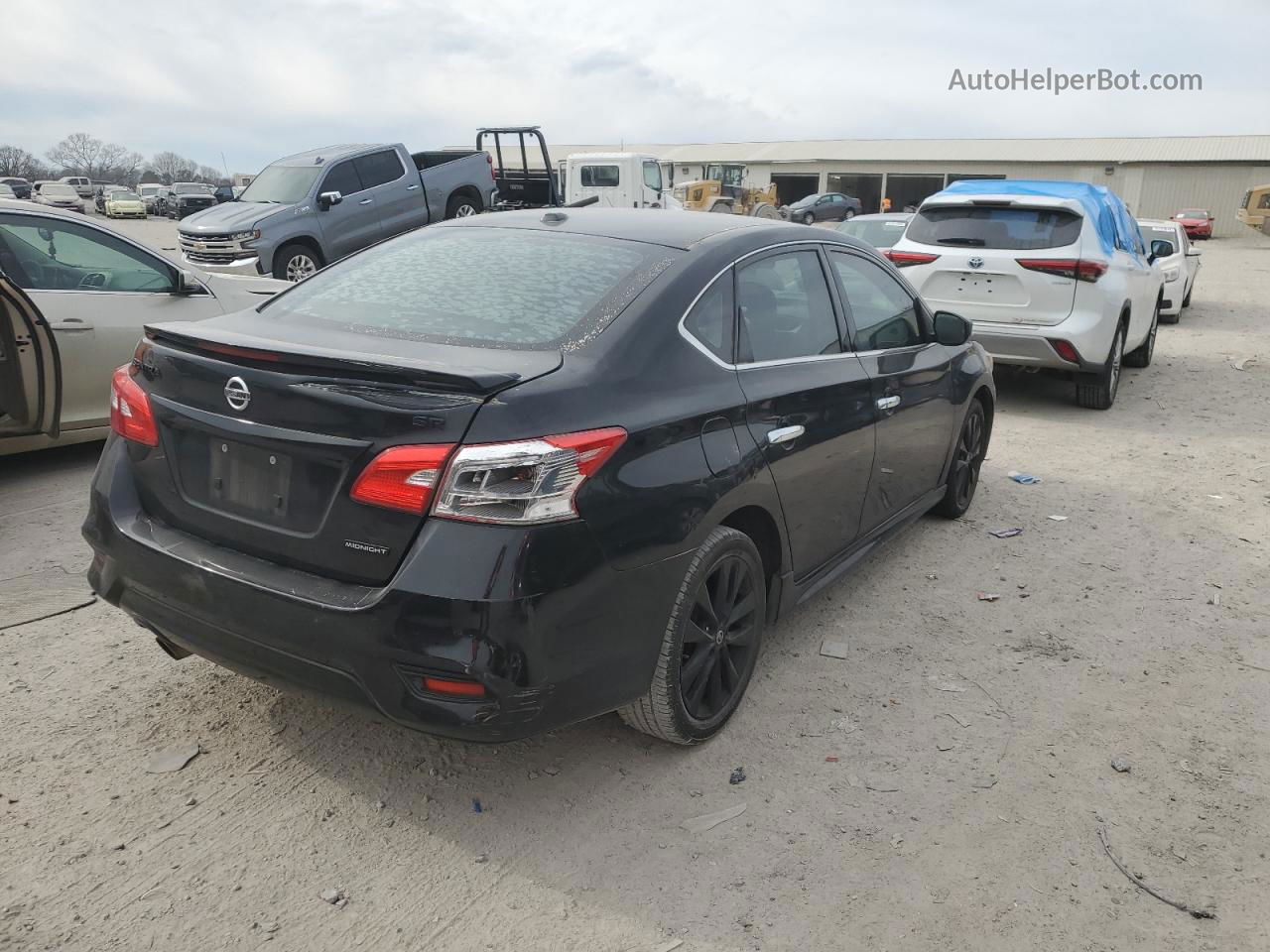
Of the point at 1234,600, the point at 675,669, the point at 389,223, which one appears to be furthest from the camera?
the point at 389,223

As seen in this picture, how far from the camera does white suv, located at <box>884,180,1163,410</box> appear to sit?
7.90 m

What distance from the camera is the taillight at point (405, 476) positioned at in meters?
2.45

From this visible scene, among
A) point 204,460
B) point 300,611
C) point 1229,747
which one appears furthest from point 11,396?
point 1229,747

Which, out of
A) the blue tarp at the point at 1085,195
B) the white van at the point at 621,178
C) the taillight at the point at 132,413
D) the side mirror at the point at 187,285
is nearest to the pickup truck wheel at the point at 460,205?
the white van at the point at 621,178

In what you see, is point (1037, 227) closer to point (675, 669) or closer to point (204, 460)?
point (675, 669)

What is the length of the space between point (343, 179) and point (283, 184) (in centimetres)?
84

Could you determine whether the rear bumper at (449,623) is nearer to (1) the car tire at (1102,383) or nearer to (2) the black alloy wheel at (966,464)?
(2) the black alloy wheel at (966,464)

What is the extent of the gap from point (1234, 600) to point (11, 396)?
630 cm

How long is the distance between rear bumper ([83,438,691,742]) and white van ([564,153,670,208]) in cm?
2181

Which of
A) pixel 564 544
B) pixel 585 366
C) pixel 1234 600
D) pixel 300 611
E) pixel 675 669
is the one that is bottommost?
pixel 1234 600

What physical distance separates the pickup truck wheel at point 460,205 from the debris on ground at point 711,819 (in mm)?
13884

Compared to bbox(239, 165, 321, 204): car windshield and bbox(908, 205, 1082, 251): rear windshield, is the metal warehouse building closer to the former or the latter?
bbox(239, 165, 321, 204): car windshield

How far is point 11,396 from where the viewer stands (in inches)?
207

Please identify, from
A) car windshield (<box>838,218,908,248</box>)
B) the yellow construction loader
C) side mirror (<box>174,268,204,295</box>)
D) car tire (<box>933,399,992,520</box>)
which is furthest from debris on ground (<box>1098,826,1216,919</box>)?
the yellow construction loader
